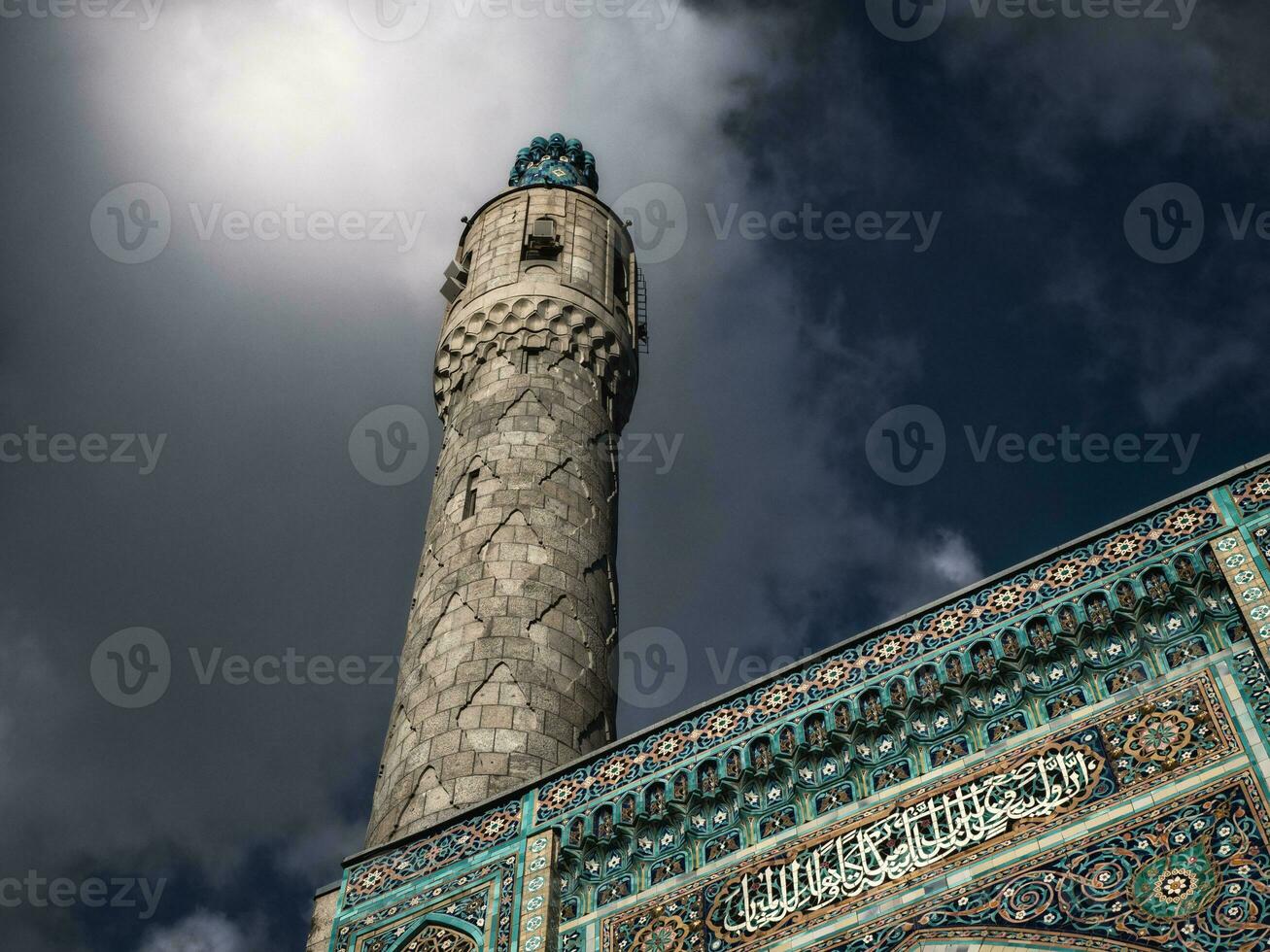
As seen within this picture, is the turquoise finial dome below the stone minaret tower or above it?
above

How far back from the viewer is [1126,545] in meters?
7.07

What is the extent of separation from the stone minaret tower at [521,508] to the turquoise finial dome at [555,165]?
30 millimetres

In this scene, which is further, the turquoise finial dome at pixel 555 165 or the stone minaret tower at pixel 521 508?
the turquoise finial dome at pixel 555 165

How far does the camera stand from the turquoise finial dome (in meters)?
14.9

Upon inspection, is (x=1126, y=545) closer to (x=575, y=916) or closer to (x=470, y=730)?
(x=575, y=916)

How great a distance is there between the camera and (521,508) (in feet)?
36.4

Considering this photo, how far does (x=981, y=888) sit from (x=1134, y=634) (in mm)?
1365

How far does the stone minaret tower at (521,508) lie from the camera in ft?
31.2

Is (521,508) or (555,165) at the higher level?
(555,165)

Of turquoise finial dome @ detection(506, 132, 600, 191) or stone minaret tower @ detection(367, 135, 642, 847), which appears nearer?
stone minaret tower @ detection(367, 135, 642, 847)

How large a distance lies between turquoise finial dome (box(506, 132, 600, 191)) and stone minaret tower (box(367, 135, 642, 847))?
0.10 feet

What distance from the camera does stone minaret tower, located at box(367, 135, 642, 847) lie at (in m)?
9.52

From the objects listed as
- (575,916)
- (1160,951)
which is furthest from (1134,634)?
(575,916)

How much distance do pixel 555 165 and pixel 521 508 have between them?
515 centimetres
